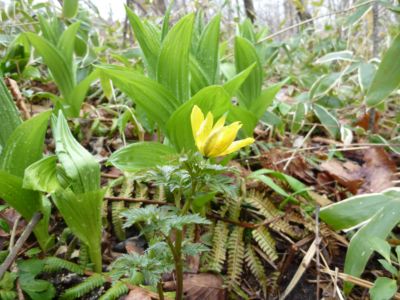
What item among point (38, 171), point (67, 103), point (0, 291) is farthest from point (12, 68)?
point (0, 291)

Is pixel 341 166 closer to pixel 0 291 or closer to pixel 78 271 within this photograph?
pixel 78 271

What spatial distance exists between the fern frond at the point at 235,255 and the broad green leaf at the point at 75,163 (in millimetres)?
432

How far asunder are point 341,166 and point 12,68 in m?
1.70

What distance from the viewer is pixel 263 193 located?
1203mm

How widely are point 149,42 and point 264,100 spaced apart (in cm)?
56

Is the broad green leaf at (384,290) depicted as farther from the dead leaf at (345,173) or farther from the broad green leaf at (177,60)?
the broad green leaf at (177,60)

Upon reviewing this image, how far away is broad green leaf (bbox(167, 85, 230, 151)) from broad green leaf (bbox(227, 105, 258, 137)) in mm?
194

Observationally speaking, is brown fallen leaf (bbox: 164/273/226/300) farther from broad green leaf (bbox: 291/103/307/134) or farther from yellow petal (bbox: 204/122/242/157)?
broad green leaf (bbox: 291/103/307/134)

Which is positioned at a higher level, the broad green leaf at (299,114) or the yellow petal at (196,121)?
the yellow petal at (196,121)

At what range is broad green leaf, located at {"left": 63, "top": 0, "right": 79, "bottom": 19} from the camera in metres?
2.13

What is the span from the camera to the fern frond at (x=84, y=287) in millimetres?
868

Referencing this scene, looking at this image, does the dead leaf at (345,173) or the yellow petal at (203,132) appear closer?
the yellow petal at (203,132)

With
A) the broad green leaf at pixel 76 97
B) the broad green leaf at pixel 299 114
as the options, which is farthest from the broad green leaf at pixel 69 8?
the broad green leaf at pixel 299 114

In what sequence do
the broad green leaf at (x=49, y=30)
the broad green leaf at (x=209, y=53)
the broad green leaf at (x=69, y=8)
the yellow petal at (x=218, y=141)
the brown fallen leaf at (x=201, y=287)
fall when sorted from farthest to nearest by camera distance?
the broad green leaf at (x=69, y=8), the broad green leaf at (x=49, y=30), the broad green leaf at (x=209, y=53), the brown fallen leaf at (x=201, y=287), the yellow petal at (x=218, y=141)
